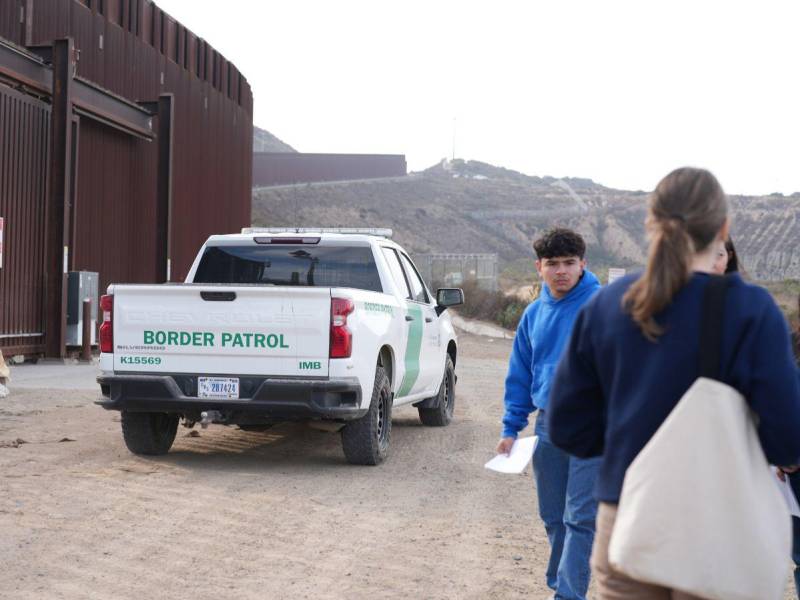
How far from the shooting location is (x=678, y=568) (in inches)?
109

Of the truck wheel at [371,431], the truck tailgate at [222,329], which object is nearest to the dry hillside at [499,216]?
the truck wheel at [371,431]

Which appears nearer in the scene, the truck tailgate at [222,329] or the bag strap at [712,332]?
the bag strap at [712,332]

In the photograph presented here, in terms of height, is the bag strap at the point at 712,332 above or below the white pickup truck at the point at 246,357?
above

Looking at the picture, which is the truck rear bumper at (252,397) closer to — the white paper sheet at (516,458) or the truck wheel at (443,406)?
the truck wheel at (443,406)

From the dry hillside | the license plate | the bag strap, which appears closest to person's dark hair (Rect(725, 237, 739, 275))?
the bag strap

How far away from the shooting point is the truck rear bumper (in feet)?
28.9

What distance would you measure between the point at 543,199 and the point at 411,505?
344ft

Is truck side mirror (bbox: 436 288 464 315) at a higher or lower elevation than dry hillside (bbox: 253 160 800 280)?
lower

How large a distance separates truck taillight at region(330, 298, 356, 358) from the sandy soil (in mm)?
1024

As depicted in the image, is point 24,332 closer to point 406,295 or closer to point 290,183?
point 406,295

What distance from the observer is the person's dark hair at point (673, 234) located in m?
2.90

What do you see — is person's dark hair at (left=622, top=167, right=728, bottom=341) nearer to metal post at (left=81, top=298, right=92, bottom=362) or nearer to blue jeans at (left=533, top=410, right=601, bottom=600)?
blue jeans at (left=533, top=410, right=601, bottom=600)

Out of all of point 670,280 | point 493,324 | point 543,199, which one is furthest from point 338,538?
point 543,199

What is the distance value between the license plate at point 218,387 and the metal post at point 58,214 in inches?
459
